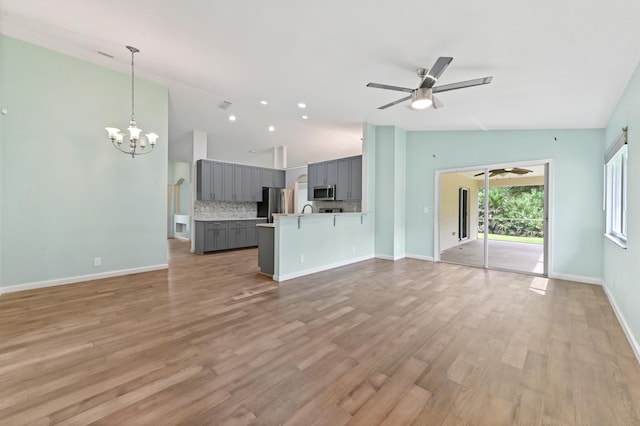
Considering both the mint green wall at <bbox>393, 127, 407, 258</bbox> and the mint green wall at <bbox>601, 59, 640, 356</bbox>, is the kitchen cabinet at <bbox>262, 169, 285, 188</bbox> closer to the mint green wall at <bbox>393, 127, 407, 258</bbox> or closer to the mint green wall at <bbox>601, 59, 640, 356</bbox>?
the mint green wall at <bbox>393, 127, 407, 258</bbox>

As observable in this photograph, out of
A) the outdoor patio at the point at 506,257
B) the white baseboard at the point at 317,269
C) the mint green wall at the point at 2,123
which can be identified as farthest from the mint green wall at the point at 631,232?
the mint green wall at the point at 2,123

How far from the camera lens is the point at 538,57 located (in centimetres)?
256

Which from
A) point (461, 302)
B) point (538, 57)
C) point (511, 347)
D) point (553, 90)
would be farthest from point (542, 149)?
point (511, 347)

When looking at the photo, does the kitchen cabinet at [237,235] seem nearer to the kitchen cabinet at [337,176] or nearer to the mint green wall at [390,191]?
the kitchen cabinet at [337,176]

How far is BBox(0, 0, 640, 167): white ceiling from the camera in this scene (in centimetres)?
217

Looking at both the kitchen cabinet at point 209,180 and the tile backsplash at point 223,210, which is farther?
the tile backsplash at point 223,210

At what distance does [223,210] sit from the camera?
8.08 m

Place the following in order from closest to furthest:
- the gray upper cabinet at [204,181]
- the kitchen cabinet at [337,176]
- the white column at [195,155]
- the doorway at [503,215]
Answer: the doorway at [503,215] < the kitchen cabinet at [337,176] < the gray upper cabinet at [204,181] < the white column at [195,155]

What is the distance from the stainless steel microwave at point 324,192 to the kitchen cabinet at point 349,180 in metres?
0.13

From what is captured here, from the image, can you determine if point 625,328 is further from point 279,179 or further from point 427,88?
point 279,179

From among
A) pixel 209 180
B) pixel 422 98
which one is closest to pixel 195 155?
pixel 209 180

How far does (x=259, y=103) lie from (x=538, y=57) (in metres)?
4.04

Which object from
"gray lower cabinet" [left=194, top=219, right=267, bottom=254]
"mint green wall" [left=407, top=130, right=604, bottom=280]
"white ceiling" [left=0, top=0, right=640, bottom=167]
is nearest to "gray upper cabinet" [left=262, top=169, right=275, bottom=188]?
"gray lower cabinet" [left=194, top=219, right=267, bottom=254]

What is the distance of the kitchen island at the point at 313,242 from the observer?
430 cm
